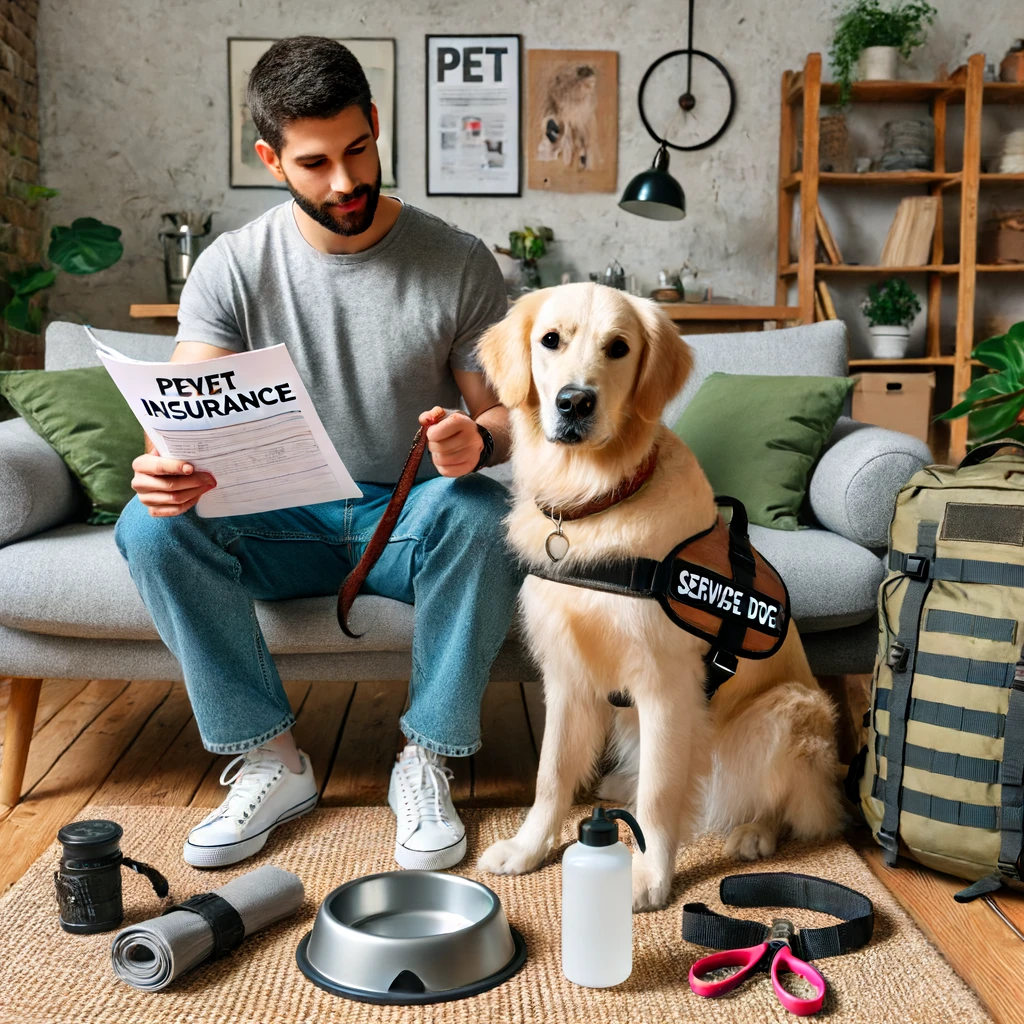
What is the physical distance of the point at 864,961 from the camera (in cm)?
132

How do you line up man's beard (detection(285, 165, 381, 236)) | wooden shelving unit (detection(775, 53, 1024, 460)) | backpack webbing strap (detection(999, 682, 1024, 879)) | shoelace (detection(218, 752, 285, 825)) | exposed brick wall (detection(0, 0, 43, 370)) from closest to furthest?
backpack webbing strap (detection(999, 682, 1024, 879)), shoelace (detection(218, 752, 285, 825)), man's beard (detection(285, 165, 381, 236)), exposed brick wall (detection(0, 0, 43, 370)), wooden shelving unit (detection(775, 53, 1024, 460))

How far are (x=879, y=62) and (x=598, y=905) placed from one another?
159 inches

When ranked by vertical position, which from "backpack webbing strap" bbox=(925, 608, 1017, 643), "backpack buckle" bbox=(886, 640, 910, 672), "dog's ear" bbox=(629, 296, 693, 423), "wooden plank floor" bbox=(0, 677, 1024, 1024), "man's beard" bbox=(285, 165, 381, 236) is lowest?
"wooden plank floor" bbox=(0, 677, 1024, 1024)

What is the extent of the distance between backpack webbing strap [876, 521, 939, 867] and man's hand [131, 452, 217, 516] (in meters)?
1.10

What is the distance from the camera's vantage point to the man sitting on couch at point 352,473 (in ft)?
5.27

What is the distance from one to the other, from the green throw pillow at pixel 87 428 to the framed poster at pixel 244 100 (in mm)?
2316

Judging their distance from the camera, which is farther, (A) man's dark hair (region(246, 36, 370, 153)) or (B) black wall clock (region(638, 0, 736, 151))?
(B) black wall clock (region(638, 0, 736, 151))

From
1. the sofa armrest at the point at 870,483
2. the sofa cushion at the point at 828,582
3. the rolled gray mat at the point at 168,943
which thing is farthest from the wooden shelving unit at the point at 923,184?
the rolled gray mat at the point at 168,943

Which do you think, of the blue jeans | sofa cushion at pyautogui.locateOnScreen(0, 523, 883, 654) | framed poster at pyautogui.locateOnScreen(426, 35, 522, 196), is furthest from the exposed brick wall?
the blue jeans

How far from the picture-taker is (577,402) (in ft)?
4.48

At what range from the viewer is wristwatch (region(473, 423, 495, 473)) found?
5.45 feet

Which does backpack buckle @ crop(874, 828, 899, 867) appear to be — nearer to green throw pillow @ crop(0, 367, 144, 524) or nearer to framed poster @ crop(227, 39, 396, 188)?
green throw pillow @ crop(0, 367, 144, 524)

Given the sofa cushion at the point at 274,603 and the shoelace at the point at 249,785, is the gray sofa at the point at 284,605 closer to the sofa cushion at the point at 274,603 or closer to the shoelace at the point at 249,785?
the sofa cushion at the point at 274,603

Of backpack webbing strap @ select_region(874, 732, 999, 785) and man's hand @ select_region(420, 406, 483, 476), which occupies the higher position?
man's hand @ select_region(420, 406, 483, 476)
